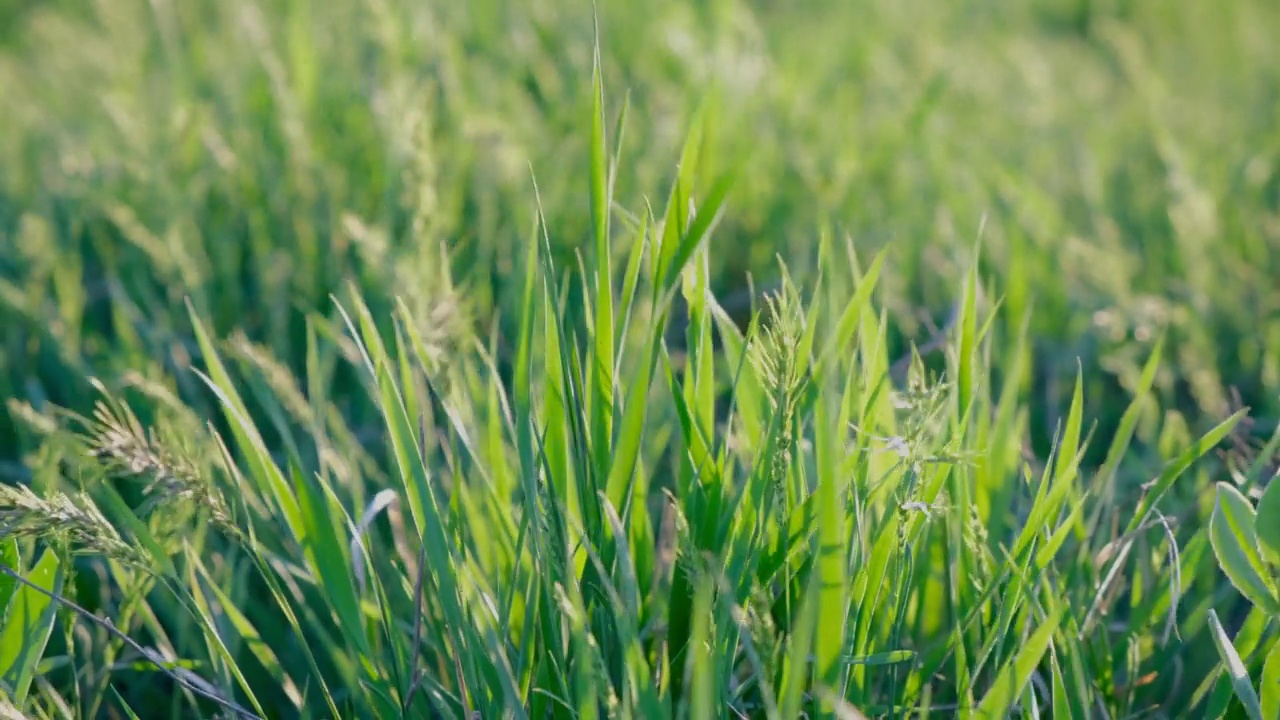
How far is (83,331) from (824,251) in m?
1.18

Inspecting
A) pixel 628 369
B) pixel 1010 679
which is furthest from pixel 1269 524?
pixel 628 369

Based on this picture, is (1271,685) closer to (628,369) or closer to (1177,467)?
(1177,467)

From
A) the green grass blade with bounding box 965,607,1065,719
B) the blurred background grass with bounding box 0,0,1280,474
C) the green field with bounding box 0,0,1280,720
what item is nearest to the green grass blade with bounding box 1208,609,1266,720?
the green field with bounding box 0,0,1280,720

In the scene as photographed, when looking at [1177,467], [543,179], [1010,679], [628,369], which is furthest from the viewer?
[543,179]

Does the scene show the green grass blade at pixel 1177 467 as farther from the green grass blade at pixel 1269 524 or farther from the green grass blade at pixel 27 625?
the green grass blade at pixel 27 625

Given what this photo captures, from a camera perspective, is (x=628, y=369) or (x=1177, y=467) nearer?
(x=1177, y=467)

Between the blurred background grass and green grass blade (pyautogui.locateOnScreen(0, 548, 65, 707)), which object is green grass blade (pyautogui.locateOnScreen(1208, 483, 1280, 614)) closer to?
the blurred background grass

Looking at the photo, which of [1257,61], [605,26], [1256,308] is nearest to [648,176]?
[605,26]

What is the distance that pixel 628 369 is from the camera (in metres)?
1.24

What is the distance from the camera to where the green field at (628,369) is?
0.80 metres

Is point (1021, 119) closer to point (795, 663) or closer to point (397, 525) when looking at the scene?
point (397, 525)

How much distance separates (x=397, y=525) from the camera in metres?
1.05

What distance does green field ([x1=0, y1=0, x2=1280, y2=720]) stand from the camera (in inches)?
31.5

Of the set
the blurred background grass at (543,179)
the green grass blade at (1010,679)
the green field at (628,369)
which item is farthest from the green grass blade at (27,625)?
the green grass blade at (1010,679)
